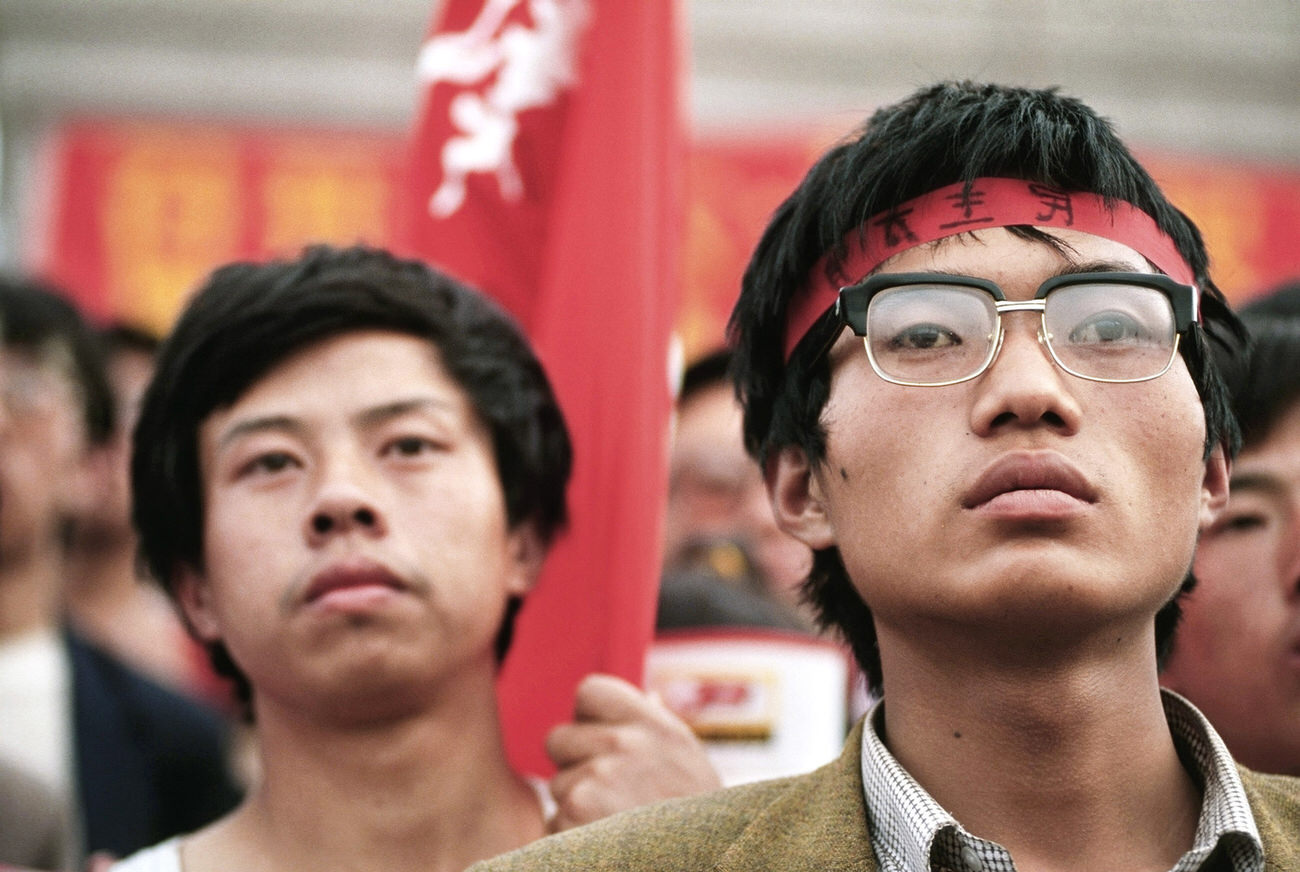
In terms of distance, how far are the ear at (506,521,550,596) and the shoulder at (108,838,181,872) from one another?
65 cm

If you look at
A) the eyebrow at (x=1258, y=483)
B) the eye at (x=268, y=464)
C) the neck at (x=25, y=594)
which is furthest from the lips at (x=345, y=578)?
the neck at (x=25, y=594)

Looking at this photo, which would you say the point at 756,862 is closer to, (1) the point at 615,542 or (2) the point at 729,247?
(1) the point at 615,542

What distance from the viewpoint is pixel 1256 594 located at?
8.32 ft

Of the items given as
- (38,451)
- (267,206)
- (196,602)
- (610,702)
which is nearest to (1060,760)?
(610,702)

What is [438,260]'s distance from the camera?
334 cm

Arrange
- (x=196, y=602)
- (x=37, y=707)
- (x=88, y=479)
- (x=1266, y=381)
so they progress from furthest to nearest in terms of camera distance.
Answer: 1. (x=88, y=479)
2. (x=37, y=707)
3. (x=196, y=602)
4. (x=1266, y=381)

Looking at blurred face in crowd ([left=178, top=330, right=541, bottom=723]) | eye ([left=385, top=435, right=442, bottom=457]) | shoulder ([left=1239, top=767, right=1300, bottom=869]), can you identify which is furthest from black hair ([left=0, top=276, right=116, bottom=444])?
shoulder ([left=1239, top=767, right=1300, bottom=869])

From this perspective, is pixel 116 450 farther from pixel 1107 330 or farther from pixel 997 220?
pixel 1107 330

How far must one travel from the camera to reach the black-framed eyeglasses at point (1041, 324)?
75.5 inches

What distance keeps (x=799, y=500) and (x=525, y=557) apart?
68 cm

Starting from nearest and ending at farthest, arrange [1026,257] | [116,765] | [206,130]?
[1026,257] → [116,765] → [206,130]

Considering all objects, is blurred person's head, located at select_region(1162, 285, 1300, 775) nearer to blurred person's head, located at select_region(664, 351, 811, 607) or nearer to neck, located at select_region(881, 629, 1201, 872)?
neck, located at select_region(881, 629, 1201, 872)

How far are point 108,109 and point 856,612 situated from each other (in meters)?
7.60

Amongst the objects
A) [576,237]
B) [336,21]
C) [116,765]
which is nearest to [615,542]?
[576,237]
